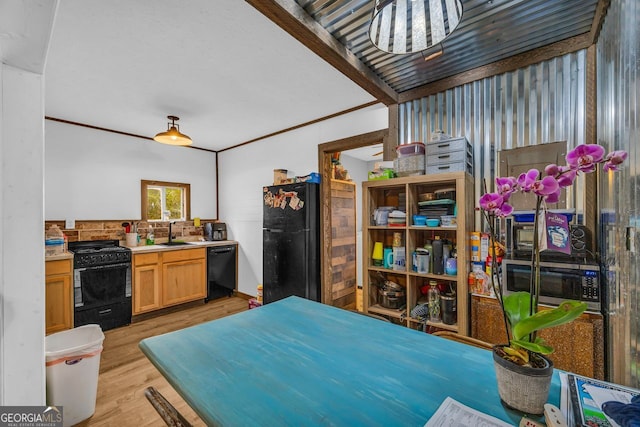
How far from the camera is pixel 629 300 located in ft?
4.07

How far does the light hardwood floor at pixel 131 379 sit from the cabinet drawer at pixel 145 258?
781 millimetres

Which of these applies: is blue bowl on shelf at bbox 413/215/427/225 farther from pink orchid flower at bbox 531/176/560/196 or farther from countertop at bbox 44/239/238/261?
countertop at bbox 44/239/238/261

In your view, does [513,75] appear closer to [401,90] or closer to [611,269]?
[401,90]

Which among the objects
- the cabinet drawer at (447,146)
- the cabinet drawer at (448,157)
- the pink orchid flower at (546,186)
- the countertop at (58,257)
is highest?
the cabinet drawer at (447,146)

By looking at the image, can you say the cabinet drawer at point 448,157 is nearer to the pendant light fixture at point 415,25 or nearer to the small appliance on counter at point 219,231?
the pendant light fixture at point 415,25

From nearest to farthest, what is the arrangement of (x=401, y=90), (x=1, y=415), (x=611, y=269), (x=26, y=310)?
(x=1, y=415)
(x=26, y=310)
(x=611, y=269)
(x=401, y=90)

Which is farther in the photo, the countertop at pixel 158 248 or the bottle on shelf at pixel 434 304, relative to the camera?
the countertop at pixel 158 248

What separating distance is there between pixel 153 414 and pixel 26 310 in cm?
114

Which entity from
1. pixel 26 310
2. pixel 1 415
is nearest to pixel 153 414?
pixel 1 415

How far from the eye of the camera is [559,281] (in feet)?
5.59

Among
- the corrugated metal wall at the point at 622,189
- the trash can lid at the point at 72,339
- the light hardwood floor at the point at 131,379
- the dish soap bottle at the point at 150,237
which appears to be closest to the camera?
the corrugated metal wall at the point at 622,189

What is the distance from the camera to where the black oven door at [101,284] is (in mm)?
3035

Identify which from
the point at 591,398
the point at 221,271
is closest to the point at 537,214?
the point at 591,398

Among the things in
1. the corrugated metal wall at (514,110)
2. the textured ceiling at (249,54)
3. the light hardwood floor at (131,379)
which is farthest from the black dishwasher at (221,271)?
the corrugated metal wall at (514,110)
